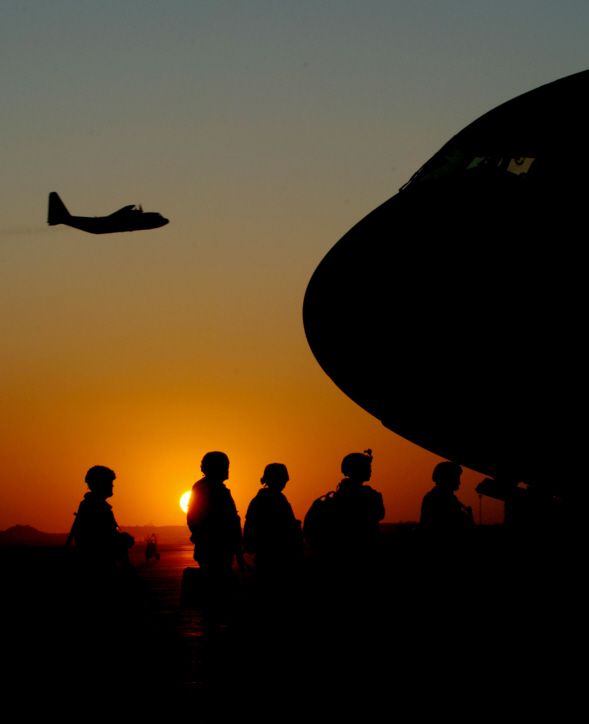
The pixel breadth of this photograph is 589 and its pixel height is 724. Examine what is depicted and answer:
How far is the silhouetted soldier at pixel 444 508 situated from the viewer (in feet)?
40.3

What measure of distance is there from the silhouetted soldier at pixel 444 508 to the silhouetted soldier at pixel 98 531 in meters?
3.02

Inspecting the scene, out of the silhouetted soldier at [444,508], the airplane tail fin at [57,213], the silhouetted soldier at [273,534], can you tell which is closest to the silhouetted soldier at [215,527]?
the silhouetted soldier at [273,534]

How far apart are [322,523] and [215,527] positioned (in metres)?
1.52

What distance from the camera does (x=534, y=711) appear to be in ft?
19.0

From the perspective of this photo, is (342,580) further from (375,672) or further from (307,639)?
(375,672)

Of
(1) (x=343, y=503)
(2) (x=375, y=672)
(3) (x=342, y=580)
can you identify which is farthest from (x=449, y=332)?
(3) (x=342, y=580)

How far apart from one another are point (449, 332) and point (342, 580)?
17.9 ft

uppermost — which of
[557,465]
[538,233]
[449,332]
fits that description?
[538,233]

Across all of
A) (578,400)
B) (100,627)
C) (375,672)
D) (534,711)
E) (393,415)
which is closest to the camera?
(534,711)

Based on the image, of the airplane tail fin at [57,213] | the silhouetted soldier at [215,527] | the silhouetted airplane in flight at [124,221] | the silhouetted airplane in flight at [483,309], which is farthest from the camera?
the airplane tail fin at [57,213]

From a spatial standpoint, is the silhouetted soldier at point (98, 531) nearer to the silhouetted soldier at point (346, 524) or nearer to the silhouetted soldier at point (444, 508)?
the silhouetted soldier at point (346, 524)

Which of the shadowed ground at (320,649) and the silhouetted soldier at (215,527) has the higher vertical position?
the silhouetted soldier at (215,527)

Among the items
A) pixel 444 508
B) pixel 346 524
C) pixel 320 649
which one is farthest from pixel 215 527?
pixel 320 649

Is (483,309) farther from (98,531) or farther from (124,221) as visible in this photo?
(124,221)
